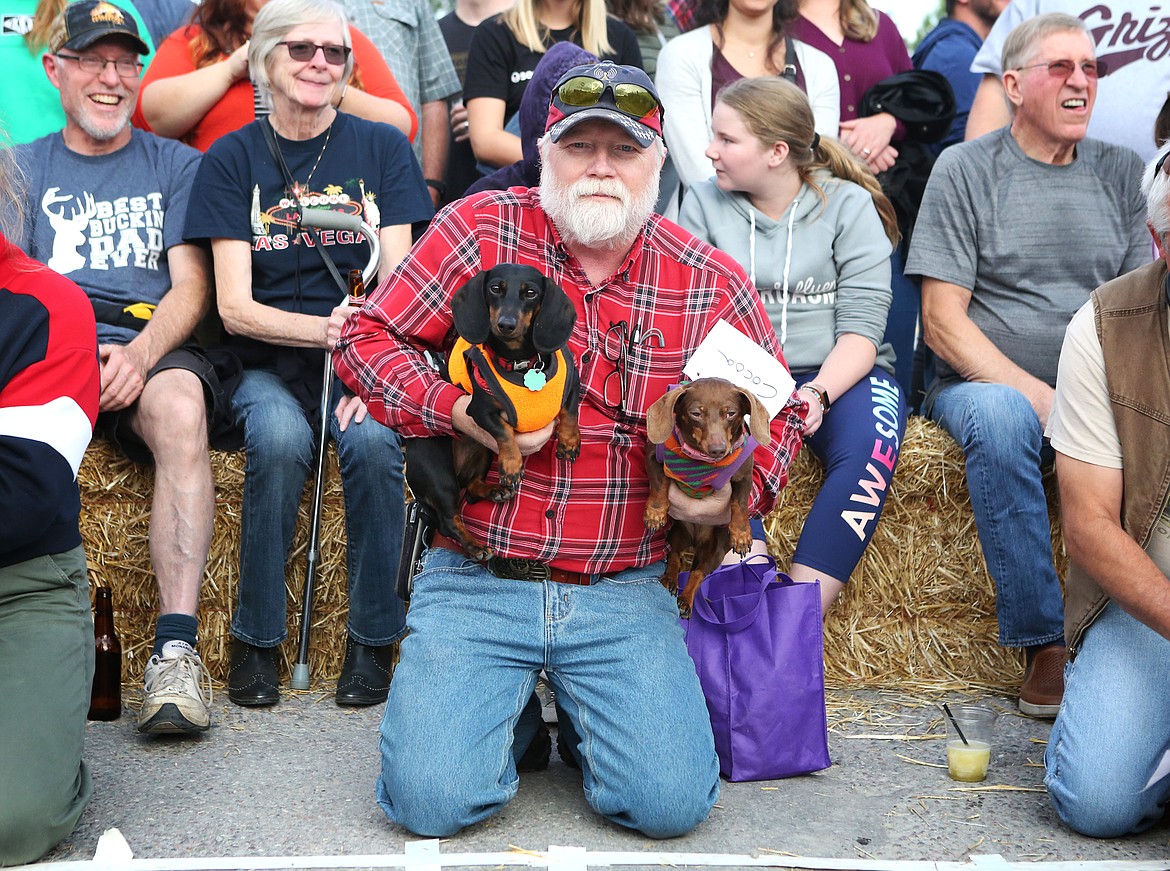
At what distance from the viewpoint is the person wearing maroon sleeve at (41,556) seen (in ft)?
9.08

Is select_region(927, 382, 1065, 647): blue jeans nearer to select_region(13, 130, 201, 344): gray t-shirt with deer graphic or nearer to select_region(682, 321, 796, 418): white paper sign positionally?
select_region(682, 321, 796, 418): white paper sign

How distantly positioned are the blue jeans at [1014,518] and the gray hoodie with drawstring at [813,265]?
0.53 metres

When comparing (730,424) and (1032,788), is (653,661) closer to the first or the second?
(730,424)

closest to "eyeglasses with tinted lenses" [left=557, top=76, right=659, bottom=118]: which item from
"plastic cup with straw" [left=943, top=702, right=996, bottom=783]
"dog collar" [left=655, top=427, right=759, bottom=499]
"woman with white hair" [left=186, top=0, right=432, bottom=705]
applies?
"dog collar" [left=655, top=427, right=759, bottom=499]

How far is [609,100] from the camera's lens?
122 inches

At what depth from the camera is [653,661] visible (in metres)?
3.14

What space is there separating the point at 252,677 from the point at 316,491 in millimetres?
625

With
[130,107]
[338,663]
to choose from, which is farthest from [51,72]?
[338,663]

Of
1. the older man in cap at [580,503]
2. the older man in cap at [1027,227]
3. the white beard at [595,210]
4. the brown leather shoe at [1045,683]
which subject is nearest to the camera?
the older man in cap at [580,503]

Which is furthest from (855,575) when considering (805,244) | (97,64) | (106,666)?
(97,64)

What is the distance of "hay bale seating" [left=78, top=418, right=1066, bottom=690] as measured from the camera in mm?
4141

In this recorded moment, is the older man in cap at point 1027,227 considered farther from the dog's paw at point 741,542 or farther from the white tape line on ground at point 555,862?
the white tape line on ground at point 555,862

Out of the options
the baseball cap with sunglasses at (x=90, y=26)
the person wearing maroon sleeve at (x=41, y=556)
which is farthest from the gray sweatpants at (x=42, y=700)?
the baseball cap with sunglasses at (x=90, y=26)

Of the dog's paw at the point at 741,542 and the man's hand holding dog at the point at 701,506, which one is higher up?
the man's hand holding dog at the point at 701,506
